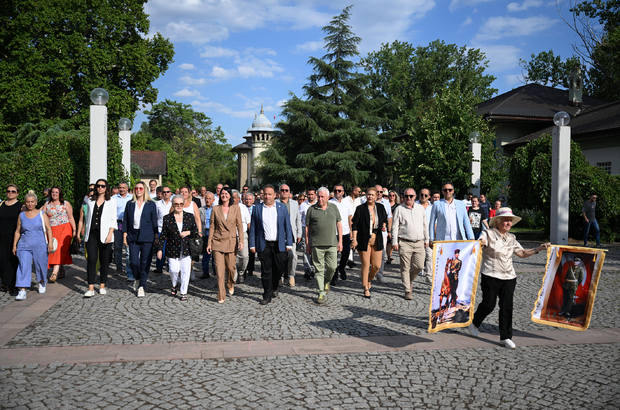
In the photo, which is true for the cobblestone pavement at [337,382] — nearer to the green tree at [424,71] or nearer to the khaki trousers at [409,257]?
the khaki trousers at [409,257]

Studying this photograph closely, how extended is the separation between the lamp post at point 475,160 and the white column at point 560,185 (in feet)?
19.3

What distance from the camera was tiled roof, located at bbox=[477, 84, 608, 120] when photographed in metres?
32.2

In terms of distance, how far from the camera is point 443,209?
866 cm

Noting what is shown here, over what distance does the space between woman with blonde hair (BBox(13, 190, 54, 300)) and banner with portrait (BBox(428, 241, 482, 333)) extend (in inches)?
270

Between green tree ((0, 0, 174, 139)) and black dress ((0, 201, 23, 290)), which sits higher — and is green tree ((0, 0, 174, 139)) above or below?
above

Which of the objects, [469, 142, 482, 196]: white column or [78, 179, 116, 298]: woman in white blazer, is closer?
[78, 179, 116, 298]: woman in white blazer

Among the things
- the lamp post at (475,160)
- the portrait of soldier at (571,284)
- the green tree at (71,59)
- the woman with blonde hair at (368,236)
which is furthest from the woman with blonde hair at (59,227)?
the green tree at (71,59)

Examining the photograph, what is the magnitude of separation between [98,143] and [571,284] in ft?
34.5

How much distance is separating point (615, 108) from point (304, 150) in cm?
1958

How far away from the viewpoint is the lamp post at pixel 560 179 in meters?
13.8

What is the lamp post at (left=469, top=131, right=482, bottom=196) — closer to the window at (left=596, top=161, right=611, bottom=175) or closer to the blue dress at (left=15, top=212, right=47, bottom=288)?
the window at (left=596, top=161, right=611, bottom=175)

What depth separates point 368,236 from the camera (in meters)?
8.86

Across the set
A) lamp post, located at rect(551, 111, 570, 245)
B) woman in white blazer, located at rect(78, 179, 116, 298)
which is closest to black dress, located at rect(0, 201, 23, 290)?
woman in white blazer, located at rect(78, 179, 116, 298)

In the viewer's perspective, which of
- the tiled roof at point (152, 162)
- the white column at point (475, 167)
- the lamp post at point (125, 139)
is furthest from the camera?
the tiled roof at point (152, 162)
